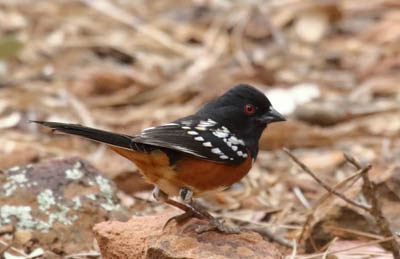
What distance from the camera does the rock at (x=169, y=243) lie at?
100 inches

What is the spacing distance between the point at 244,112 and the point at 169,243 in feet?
2.83

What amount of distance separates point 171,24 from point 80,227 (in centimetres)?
387

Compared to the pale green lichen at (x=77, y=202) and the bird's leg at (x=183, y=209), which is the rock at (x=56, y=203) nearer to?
the pale green lichen at (x=77, y=202)

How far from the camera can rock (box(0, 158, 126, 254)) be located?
10.1ft

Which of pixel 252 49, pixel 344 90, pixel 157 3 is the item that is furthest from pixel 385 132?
pixel 157 3

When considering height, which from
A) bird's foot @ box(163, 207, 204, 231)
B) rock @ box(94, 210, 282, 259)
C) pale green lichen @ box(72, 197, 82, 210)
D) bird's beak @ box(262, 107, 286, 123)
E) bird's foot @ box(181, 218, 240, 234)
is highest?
bird's beak @ box(262, 107, 286, 123)

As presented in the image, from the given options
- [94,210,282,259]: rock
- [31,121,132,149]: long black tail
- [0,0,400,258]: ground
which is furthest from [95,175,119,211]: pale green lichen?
[31,121,132,149]: long black tail

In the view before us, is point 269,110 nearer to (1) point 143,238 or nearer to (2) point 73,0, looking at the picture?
(1) point 143,238

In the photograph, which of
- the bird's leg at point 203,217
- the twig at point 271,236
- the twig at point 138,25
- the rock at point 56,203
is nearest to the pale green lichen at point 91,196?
the rock at point 56,203

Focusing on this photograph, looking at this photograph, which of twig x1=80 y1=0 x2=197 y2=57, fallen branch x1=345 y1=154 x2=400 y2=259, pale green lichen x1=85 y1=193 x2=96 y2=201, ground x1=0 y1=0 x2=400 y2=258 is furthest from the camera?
twig x1=80 y1=0 x2=197 y2=57

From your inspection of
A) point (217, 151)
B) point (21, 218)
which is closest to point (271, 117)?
point (217, 151)

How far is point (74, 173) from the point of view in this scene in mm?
3275

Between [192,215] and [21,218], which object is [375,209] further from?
[21,218]

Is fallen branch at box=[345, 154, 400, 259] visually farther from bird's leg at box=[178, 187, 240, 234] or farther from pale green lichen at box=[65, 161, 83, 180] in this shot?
pale green lichen at box=[65, 161, 83, 180]
